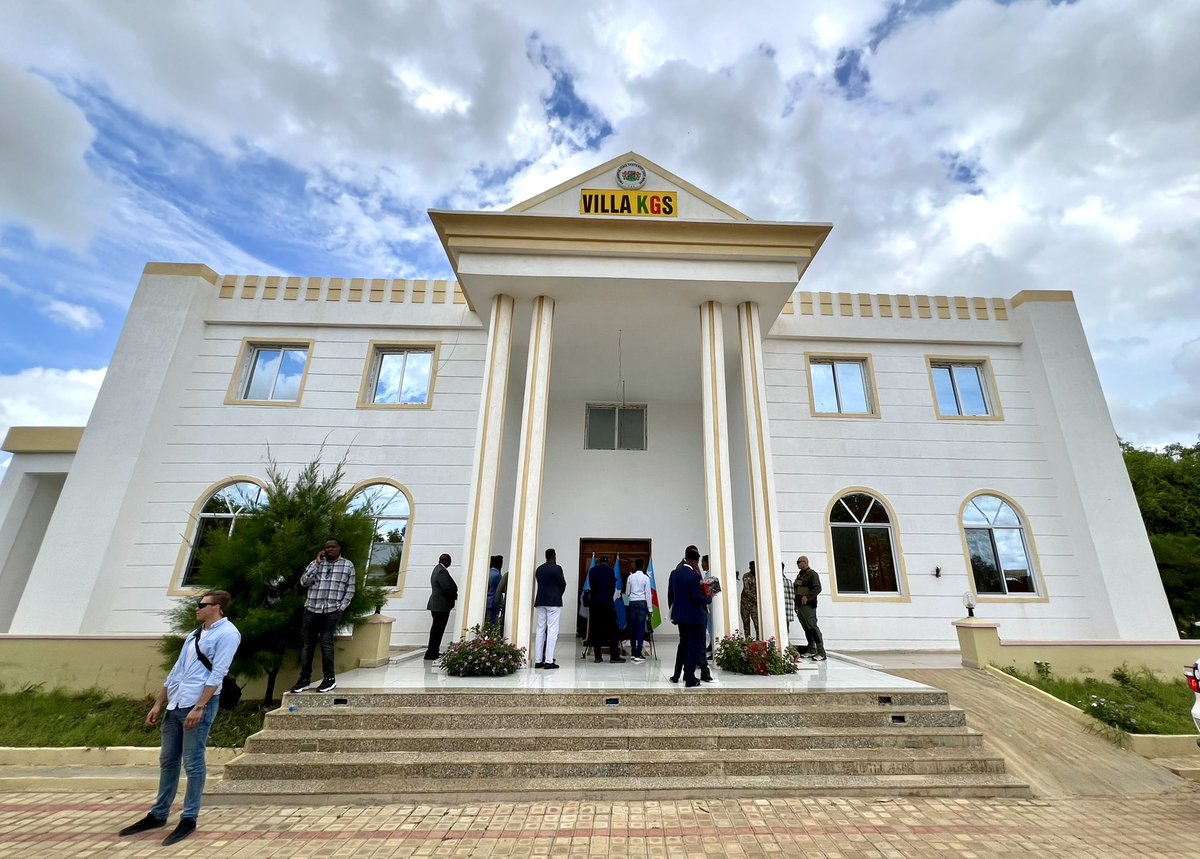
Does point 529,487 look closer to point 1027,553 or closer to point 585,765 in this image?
point 585,765

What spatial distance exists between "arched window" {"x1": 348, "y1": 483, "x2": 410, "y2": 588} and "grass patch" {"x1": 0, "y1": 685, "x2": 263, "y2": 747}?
3.38m

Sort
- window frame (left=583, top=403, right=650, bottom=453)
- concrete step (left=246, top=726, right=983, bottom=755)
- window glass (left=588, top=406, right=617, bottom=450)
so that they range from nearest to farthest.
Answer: concrete step (left=246, top=726, right=983, bottom=755), window frame (left=583, top=403, right=650, bottom=453), window glass (left=588, top=406, right=617, bottom=450)

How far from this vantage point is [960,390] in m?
10.8

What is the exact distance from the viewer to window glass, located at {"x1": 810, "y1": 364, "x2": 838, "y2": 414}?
10562 millimetres

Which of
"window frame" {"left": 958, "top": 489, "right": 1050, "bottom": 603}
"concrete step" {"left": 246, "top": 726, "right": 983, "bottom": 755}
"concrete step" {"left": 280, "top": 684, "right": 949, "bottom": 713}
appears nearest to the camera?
"concrete step" {"left": 246, "top": 726, "right": 983, "bottom": 755}

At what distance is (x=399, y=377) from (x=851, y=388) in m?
9.14

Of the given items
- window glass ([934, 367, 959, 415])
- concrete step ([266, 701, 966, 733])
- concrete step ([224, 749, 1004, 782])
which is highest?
window glass ([934, 367, 959, 415])

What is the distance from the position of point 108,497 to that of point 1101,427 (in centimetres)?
1766

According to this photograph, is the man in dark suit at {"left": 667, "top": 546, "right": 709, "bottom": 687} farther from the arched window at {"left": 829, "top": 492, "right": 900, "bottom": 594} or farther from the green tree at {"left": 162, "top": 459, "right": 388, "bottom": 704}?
the arched window at {"left": 829, "top": 492, "right": 900, "bottom": 594}

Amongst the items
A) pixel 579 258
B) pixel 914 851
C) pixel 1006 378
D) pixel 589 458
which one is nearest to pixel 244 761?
pixel 914 851

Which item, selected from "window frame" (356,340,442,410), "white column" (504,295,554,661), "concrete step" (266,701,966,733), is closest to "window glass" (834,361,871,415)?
"white column" (504,295,554,661)

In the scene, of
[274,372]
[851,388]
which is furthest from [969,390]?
[274,372]

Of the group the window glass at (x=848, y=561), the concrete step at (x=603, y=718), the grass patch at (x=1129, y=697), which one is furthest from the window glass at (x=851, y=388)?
the concrete step at (x=603, y=718)

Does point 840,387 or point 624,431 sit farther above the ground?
point 840,387
